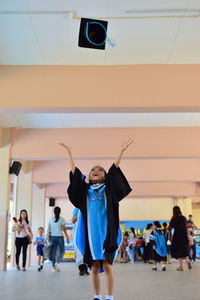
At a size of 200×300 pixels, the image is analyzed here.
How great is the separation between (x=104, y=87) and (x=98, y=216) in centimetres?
344

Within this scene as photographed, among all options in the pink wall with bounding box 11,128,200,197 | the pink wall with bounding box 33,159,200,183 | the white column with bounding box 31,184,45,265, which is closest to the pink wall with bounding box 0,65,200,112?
the pink wall with bounding box 11,128,200,197

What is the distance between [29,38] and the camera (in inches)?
227

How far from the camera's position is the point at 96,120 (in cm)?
944

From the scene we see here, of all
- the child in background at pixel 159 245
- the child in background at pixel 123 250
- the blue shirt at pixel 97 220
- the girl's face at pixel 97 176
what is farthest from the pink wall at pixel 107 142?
the child in background at pixel 123 250

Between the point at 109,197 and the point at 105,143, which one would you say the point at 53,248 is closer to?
the point at 105,143

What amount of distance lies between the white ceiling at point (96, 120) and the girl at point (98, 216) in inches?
214

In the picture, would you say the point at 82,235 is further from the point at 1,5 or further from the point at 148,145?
the point at 148,145

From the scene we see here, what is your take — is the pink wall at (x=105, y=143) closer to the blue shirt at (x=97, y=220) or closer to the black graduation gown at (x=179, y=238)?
the black graduation gown at (x=179, y=238)

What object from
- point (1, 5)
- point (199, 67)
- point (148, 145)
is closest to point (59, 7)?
point (1, 5)

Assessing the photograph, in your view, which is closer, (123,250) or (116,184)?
(116,184)

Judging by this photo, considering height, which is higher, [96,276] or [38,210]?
[38,210]

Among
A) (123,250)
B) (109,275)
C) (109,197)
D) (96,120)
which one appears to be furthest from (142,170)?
(109,275)

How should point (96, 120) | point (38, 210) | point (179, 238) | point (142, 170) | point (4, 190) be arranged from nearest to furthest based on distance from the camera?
point (179, 238), point (96, 120), point (4, 190), point (142, 170), point (38, 210)

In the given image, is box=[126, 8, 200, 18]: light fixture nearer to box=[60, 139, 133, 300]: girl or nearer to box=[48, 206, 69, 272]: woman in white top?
box=[60, 139, 133, 300]: girl
